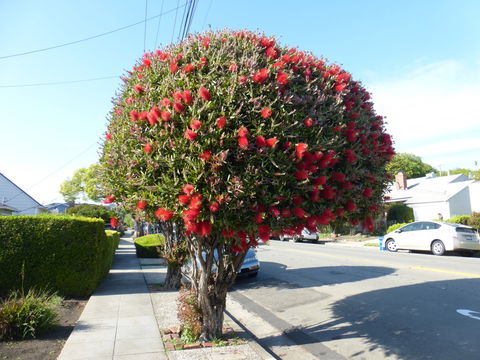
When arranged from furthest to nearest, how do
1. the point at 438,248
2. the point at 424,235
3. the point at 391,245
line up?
the point at 391,245 → the point at 424,235 → the point at 438,248

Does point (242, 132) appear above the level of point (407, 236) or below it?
above

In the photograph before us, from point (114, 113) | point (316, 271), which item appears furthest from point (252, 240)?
point (316, 271)

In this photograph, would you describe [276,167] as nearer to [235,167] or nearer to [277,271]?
[235,167]

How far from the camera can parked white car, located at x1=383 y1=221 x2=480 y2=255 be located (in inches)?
635

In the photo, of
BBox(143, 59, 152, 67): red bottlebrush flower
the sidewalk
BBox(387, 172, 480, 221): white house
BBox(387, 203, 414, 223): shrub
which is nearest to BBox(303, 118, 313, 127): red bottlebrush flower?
BBox(143, 59, 152, 67): red bottlebrush flower

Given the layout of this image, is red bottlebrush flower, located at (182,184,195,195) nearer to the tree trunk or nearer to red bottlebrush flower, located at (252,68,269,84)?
red bottlebrush flower, located at (252,68,269,84)

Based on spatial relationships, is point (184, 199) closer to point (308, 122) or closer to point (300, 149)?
point (300, 149)

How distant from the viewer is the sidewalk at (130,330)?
5.04 metres

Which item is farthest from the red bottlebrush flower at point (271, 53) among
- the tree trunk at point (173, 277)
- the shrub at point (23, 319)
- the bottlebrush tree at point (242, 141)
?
the tree trunk at point (173, 277)

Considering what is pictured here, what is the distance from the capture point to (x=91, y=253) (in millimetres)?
8828

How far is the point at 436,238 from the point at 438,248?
43 cm

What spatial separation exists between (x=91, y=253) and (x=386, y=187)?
657cm

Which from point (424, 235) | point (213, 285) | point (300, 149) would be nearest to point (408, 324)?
point (213, 285)

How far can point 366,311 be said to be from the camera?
297 inches
